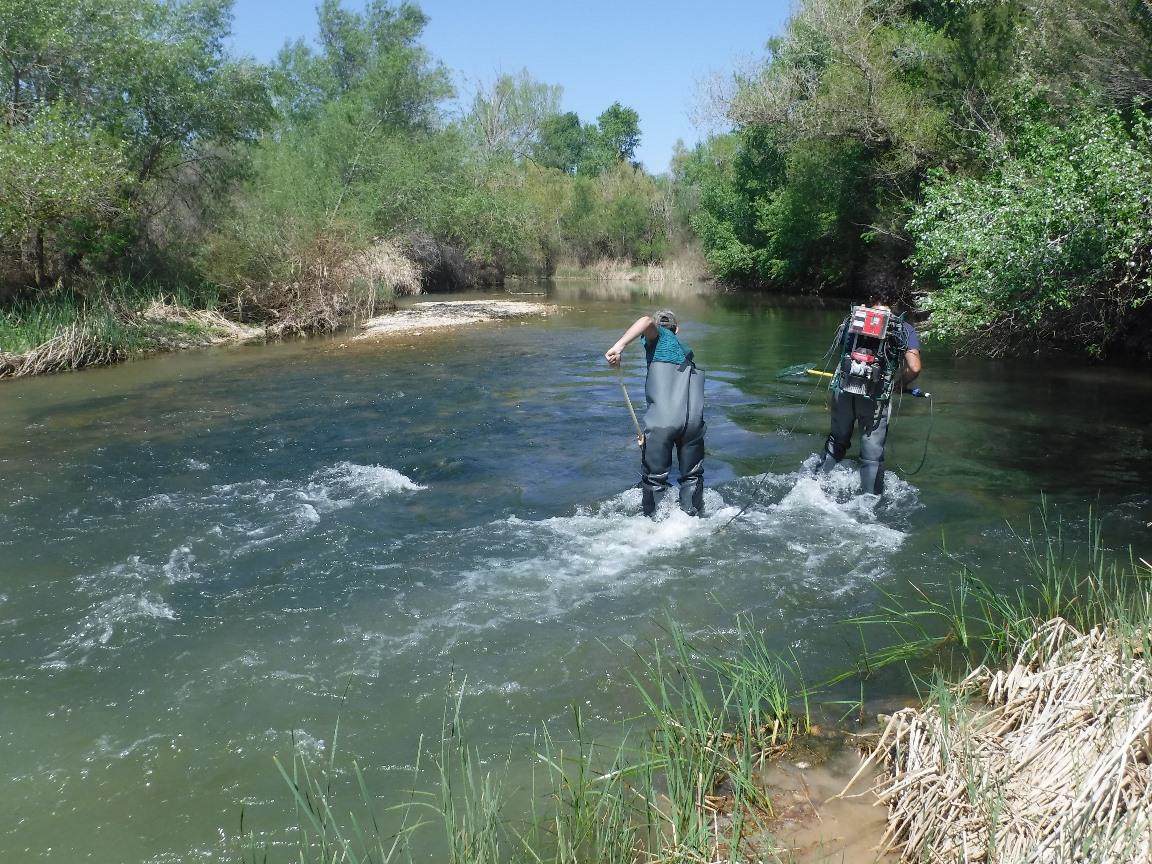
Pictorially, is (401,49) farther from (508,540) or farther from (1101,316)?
(508,540)

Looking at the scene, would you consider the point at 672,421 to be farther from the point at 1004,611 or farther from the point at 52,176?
the point at 52,176

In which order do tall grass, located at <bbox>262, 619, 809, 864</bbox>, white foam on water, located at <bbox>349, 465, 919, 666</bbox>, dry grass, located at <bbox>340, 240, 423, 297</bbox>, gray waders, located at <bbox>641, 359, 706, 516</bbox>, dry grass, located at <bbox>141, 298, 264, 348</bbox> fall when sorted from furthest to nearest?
1. dry grass, located at <bbox>340, 240, 423, 297</bbox>
2. dry grass, located at <bbox>141, 298, 264, 348</bbox>
3. gray waders, located at <bbox>641, 359, 706, 516</bbox>
4. white foam on water, located at <bbox>349, 465, 919, 666</bbox>
5. tall grass, located at <bbox>262, 619, 809, 864</bbox>

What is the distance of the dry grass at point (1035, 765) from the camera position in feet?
10.3

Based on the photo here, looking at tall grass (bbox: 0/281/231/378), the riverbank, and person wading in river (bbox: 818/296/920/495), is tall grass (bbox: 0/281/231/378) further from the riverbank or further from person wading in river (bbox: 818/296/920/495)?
person wading in river (bbox: 818/296/920/495)

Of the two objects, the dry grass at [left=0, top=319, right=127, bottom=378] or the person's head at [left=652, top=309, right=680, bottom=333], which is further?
the dry grass at [left=0, top=319, right=127, bottom=378]

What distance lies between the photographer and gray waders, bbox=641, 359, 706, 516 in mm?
7598

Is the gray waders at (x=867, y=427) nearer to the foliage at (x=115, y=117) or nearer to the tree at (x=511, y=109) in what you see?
the foliage at (x=115, y=117)

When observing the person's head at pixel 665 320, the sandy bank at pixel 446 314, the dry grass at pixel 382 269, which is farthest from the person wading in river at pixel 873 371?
the dry grass at pixel 382 269

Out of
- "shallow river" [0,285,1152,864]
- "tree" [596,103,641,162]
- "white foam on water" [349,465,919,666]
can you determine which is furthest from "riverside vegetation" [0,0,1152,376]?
"tree" [596,103,641,162]

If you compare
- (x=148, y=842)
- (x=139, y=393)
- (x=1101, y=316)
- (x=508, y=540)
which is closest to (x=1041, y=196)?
(x=1101, y=316)

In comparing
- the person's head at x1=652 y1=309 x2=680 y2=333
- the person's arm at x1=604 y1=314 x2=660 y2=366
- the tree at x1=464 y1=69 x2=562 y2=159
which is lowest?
the person's arm at x1=604 y1=314 x2=660 y2=366

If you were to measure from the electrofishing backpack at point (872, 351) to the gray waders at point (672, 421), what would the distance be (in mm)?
1566

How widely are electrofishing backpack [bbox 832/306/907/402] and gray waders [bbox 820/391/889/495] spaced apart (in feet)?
0.41

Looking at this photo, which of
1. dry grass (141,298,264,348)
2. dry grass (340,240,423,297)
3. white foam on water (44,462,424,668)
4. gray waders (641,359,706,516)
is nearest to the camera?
white foam on water (44,462,424,668)
